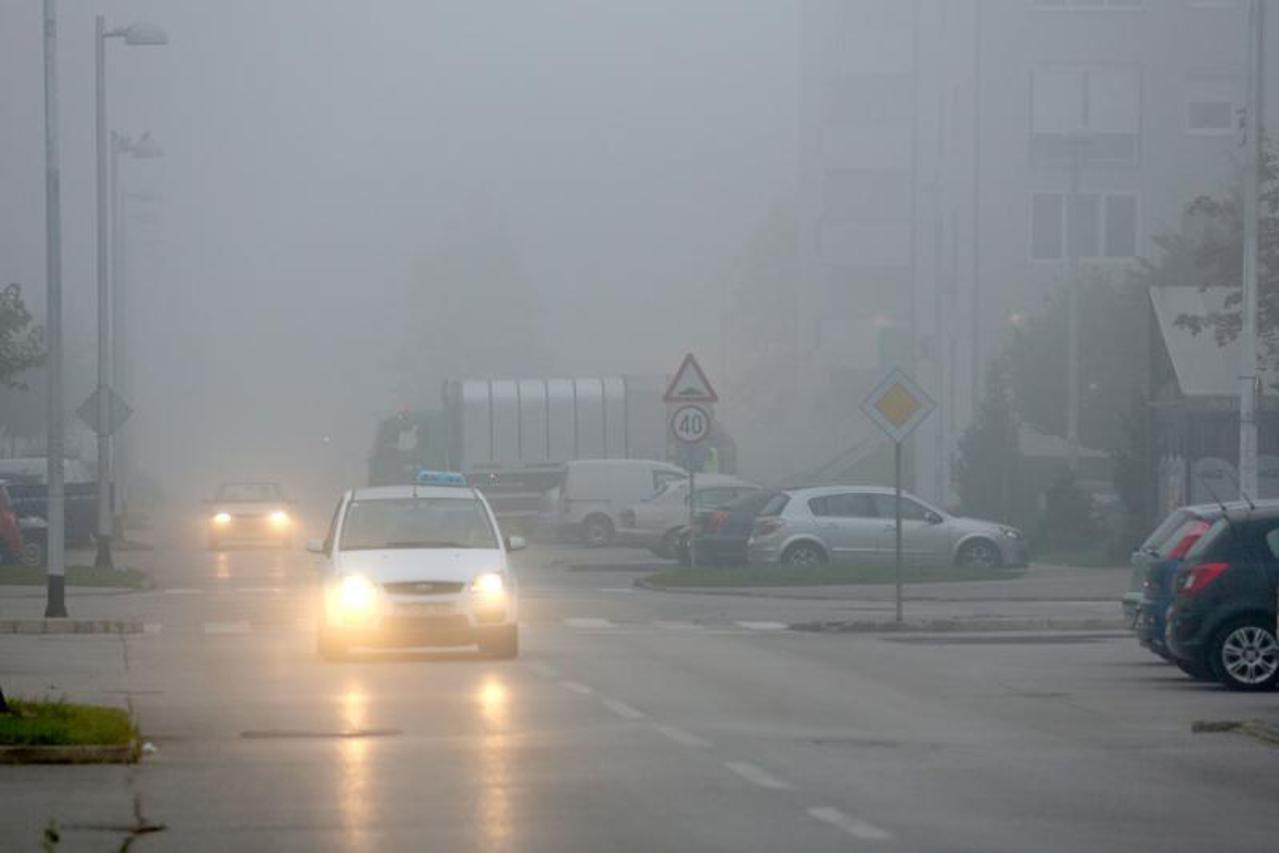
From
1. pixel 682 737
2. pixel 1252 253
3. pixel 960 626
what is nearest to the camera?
pixel 682 737

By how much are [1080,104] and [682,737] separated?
57477 mm

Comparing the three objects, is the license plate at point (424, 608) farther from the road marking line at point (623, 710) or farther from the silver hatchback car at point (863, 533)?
the silver hatchback car at point (863, 533)

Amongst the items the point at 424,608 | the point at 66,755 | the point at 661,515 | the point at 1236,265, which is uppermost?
the point at 1236,265

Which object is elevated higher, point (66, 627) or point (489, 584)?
point (489, 584)

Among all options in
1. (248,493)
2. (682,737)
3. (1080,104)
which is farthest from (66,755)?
(1080,104)

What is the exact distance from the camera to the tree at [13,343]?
48984 millimetres

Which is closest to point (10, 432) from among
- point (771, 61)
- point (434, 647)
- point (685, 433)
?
point (685, 433)

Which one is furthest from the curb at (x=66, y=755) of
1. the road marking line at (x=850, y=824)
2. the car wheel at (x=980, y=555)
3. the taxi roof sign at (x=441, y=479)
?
the car wheel at (x=980, y=555)

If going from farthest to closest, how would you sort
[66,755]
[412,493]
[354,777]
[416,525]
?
[412,493] → [416,525] → [66,755] → [354,777]

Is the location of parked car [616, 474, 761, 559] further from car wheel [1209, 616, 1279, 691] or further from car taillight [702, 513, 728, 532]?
car wheel [1209, 616, 1279, 691]

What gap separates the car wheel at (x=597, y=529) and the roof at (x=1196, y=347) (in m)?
16.5

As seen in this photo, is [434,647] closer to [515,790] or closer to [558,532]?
[515,790]

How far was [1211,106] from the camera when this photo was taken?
72125 mm

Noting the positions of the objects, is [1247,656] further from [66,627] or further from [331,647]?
[66,627]
